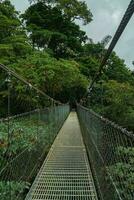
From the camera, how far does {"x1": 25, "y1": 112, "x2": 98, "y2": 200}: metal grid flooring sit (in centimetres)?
399

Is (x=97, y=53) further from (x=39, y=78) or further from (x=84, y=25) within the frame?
(x=39, y=78)

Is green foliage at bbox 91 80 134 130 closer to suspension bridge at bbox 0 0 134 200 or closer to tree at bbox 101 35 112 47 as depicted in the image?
suspension bridge at bbox 0 0 134 200

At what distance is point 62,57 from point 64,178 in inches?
836

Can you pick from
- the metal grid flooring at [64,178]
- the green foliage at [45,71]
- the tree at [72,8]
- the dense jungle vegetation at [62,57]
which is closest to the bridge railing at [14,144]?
the metal grid flooring at [64,178]

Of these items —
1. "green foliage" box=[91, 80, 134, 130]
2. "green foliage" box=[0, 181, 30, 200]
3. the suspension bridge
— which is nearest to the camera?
the suspension bridge

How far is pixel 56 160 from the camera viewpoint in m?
5.76

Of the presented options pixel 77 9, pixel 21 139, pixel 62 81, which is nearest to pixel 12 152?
pixel 21 139

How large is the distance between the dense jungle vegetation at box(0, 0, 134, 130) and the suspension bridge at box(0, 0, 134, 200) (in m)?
1.44

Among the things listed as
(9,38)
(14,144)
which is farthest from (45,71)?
(14,144)

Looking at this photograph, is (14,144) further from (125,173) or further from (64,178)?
(64,178)

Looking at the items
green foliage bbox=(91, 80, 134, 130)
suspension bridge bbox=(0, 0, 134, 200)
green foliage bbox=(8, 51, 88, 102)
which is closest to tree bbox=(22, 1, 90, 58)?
green foliage bbox=(8, 51, 88, 102)

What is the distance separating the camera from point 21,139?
11.0ft

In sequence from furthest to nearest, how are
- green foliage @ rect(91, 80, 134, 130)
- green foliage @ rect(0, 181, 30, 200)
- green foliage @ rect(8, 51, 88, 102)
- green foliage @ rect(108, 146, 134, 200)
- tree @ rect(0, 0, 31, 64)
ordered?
green foliage @ rect(8, 51, 88, 102), tree @ rect(0, 0, 31, 64), green foliage @ rect(91, 80, 134, 130), green foliage @ rect(0, 181, 30, 200), green foliage @ rect(108, 146, 134, 200)

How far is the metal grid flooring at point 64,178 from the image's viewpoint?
157 inches
